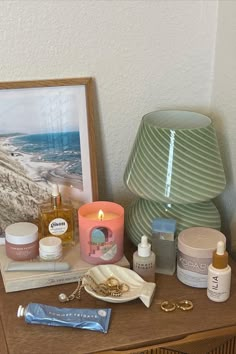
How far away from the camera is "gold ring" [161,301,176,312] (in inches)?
37.8

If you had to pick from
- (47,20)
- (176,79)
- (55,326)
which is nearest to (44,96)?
(47,20)

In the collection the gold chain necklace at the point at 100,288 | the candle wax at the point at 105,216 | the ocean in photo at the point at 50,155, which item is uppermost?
the ocean in photo at the point at 50,155

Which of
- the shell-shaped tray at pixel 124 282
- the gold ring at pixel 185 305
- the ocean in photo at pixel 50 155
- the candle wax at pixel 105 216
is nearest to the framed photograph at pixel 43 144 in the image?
the ocean in photo at pixel 50 155

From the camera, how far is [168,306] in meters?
0.97

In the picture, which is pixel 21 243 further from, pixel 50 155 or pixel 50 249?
pixel 50 155

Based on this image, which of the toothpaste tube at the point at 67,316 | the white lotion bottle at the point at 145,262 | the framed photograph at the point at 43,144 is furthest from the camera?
the framed photograph at the point at 43,144

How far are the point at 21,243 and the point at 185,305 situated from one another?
316mm

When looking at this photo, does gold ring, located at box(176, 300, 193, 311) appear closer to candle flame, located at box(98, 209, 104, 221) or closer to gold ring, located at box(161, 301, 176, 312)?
gold ring, located at box(161, 301, 176, 312)

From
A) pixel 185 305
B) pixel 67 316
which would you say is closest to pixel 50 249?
pixel 67 316

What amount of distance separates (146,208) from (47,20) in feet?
1.35

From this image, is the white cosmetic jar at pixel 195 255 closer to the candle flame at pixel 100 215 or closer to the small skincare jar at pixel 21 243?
the candle flame at pixel 100 215

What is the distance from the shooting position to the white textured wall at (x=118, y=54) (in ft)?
3.55

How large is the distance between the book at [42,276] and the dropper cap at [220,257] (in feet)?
0.60

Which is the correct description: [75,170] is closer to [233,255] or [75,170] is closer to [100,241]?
[100,241]
